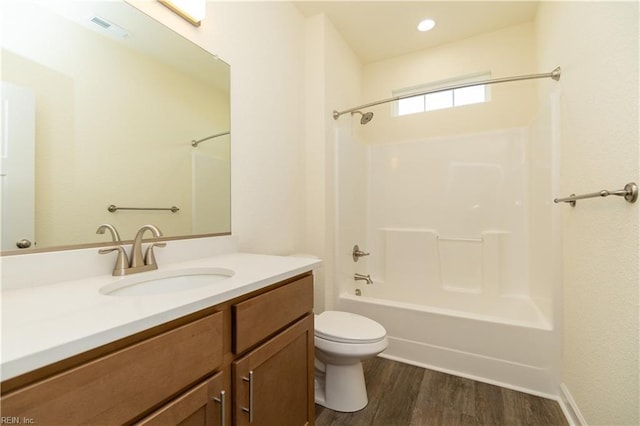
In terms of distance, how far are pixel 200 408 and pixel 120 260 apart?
1.88 feet

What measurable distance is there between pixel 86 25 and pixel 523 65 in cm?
291

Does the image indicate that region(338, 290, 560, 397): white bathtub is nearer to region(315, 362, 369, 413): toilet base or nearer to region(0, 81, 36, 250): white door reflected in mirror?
region(315, 362, 369, 413): toilet base

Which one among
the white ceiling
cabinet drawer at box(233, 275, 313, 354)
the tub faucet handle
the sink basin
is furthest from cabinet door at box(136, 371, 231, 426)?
the white ceiling

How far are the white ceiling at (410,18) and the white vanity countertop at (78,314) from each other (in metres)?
2.12

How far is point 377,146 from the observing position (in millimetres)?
2822

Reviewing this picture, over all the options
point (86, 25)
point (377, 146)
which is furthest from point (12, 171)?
point (377, 146)

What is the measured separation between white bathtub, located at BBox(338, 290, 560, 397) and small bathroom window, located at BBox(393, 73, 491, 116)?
1805 millimetres

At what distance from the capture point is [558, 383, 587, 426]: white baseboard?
1308 millimetres

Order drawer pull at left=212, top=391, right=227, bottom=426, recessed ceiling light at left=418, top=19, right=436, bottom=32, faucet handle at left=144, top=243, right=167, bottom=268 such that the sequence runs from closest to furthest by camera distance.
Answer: drawer pull at left=212, top=391, right=227, bottom=426, faucet handle at left=144, top=243, right=167, bottom=268, recessed ceiling light at left=418, top=19, right=436, bottom=32

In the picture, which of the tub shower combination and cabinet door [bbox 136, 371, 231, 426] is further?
the tub shower combination

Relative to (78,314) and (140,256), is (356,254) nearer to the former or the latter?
(140,256)

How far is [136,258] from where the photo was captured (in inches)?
39.0

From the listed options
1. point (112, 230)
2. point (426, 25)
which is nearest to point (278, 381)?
point (112, 230)

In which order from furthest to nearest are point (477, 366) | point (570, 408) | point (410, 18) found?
point (410, 18), point (477, 366), point (570, 408)
